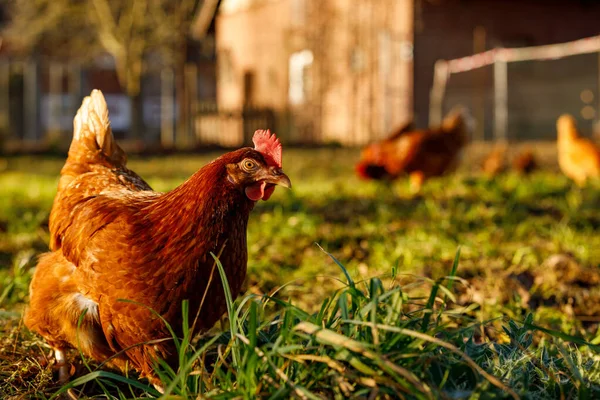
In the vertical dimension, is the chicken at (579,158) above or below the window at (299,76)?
below

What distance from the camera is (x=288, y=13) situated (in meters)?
19.2

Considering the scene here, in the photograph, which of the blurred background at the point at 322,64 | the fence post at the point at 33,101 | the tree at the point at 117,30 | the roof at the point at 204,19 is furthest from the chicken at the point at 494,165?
the fence post at the point at 33,101

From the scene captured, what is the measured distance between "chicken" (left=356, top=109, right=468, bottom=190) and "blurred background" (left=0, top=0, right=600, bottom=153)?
3864mm

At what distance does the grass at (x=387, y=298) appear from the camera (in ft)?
5.39

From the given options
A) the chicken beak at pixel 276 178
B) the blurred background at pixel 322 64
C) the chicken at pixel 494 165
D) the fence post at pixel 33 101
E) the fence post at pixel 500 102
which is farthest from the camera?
the fence post at pixel 33 101

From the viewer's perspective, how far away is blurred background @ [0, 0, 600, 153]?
14727 mm

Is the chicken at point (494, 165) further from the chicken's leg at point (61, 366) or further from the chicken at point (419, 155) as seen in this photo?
the chicken's leg at point (61, 366)

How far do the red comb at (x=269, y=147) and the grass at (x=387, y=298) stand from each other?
414 millimetres

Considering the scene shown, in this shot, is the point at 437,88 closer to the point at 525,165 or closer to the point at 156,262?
the point at 525,165

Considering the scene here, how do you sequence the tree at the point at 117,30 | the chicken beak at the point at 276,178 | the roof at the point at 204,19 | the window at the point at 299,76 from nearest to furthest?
the chicken beak at the point at 276,178 → the window at the point at 299,76 → the tree at the point at 117,30 → the roof at the point at 204,19

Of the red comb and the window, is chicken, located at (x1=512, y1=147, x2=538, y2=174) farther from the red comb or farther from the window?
the window

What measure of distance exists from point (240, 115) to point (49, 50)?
9.99 meters

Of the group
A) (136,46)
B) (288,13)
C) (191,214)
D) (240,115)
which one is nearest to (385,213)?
(191,214)

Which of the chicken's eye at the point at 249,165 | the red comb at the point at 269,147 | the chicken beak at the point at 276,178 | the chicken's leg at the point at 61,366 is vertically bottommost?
the chicken's leg at the point at 61,366
